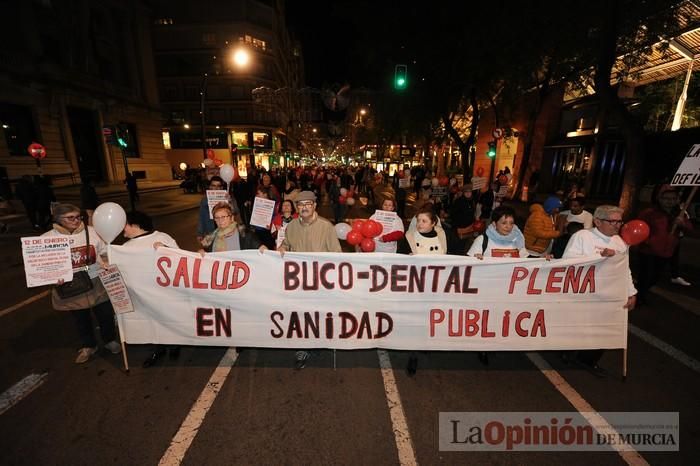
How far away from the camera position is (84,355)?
3.95m

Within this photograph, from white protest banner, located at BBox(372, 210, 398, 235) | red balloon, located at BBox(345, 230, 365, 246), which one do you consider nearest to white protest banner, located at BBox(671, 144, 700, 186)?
white protest banner, located at BBox(372, 210, 398, 235)

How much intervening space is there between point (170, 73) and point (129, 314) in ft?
181

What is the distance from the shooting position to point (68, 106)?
2384 cm

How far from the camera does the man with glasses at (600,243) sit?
364 cm

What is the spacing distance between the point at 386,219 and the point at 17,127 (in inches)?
1095

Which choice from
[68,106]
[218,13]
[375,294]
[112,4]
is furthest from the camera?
[218,13]

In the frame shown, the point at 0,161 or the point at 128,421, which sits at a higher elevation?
the point at 0,161

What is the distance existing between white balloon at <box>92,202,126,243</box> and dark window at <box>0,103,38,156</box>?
24.9m

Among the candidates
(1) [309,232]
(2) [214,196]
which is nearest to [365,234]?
(1) [309,232]

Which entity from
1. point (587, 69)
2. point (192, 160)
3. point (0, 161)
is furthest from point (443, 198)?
point (192, 160)

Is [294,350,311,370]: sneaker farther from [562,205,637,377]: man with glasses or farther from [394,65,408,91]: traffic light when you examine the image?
[394,65,408,91]: traffic light

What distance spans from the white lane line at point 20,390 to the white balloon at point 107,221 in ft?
5.79

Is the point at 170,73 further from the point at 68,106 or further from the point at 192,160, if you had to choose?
the point at 68,106

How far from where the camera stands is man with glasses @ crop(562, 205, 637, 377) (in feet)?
11.9
